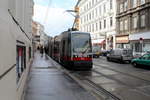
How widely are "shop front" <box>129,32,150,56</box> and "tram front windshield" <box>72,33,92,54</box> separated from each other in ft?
51.4

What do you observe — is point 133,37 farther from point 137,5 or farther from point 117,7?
point 117,7

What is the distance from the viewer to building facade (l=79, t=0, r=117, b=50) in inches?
1961

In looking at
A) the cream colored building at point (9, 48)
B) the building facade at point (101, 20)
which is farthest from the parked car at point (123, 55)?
the cream colored building at point (9, 48)

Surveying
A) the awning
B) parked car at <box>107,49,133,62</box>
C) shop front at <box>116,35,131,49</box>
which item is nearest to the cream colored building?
parked car at <box>107,49,133,62</box>

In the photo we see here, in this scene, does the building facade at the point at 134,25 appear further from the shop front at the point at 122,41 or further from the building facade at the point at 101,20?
the building facade at the point at 101,20

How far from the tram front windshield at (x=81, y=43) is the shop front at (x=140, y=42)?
51.4ft

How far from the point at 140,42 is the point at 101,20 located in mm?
23392

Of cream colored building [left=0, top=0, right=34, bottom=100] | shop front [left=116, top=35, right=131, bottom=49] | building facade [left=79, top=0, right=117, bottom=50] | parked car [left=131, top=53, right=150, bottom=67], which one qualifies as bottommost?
parked car [left=131, top=53, right=150, bottom=67]

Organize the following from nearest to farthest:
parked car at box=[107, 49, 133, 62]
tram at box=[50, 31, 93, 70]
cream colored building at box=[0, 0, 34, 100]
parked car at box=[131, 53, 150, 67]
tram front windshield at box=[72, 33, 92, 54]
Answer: cream colored building at box=[0, 0, 34, 100], tram at box=[50, 31, 93, 70], tram front windshield at box=[72, 33, 92, 54], parked car at box=[131, 53, 150, 67], parked car at box=[107, 49, 133, 62]

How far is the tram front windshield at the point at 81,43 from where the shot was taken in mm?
19562

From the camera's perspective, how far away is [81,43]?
19.8 m

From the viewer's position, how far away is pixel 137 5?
39031 mm

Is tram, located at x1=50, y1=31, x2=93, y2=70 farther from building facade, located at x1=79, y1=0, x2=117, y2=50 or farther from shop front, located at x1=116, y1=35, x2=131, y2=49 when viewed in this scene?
building facade, located at x1=79, y1=0, x2=117, y2=50

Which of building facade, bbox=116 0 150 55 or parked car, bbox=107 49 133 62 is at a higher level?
building facade, bbox=116 0 150 55
